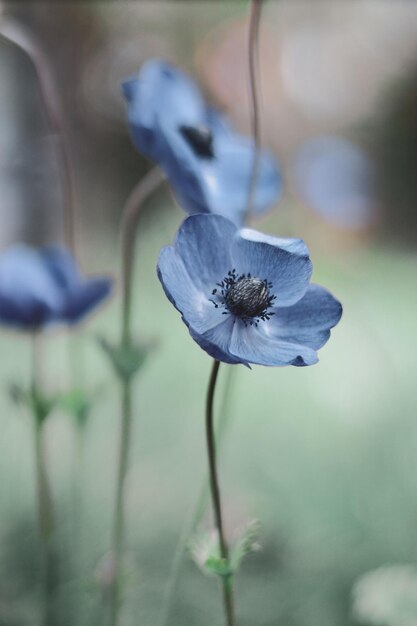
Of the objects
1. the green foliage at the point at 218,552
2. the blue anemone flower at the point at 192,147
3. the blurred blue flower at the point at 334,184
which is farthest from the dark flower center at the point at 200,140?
the blurred blue flower at the point at 334,184

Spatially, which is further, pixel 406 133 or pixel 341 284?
pixel 406 133

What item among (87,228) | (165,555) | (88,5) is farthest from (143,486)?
(88,5)

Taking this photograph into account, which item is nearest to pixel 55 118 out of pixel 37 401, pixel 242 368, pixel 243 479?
pixel 37 401

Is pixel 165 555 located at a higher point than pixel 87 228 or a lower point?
lower

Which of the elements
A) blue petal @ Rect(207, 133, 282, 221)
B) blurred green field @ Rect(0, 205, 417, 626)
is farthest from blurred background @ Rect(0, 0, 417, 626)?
blue petal @ Rect(207, 133, 282, 221)

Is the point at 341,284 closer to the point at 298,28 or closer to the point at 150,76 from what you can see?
the point at 298,28

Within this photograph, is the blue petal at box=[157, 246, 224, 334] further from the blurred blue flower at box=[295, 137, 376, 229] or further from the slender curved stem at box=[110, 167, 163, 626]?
the blurred blue flower at box=[295, 137, 376, 229]

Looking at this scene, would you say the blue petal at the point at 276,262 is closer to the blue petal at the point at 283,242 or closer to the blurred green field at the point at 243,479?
the blue petal at the point at 283,242
